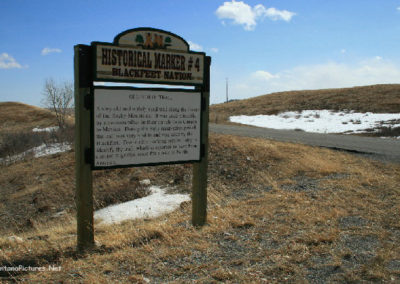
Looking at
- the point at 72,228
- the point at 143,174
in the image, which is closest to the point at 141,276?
the point at 72,228

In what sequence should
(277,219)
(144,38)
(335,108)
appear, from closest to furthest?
(144,38) → (277,219) → (335,108)

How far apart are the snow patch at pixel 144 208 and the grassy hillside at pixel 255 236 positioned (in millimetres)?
453

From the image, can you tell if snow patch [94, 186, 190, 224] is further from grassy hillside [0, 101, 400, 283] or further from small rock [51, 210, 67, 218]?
small rock [51, 210, 67, 218]

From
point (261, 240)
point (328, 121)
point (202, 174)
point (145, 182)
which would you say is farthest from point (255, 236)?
point (328, 121)

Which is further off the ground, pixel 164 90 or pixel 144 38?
pixel 144 38

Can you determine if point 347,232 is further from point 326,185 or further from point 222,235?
point 326,185

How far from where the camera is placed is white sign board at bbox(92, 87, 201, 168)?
14.6ft

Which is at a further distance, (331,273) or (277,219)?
(277,219)

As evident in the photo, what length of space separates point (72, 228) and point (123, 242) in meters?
1.81

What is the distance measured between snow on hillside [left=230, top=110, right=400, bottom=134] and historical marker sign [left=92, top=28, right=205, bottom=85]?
18297 mm

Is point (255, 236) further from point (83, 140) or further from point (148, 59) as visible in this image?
point (148, 59)

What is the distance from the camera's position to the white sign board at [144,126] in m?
4.44

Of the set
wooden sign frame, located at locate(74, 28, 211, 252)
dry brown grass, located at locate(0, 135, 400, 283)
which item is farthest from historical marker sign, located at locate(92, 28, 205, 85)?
dry brown grass, located at locate(0, 135, 400, 283)

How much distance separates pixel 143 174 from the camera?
34.6 feet
